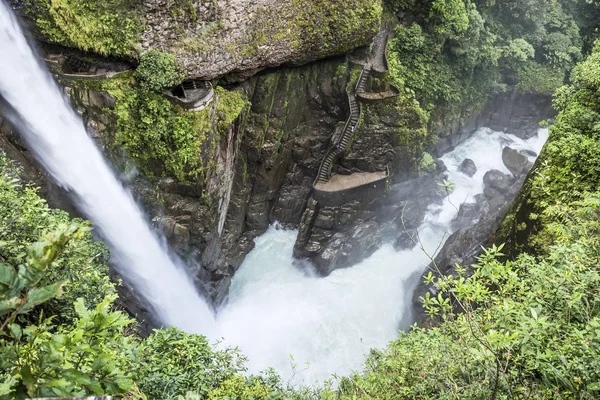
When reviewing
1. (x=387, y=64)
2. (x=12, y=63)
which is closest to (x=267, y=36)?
(x=387, y=64)

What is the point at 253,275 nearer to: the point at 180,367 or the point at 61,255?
the point at 180,367

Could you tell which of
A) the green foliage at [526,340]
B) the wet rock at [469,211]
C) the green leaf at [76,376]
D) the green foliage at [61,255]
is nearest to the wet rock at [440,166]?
the wet rock at [469,211]

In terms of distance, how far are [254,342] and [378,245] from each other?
7.05 meters

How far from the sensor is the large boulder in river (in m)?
18.3

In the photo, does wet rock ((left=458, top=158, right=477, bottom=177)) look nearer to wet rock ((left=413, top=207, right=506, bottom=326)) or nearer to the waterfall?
wet rock ((left=413, top=207, right=506, bottom=326))

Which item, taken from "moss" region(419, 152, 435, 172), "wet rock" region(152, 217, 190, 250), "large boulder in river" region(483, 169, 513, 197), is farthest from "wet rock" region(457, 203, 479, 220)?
"wet rock" region(152, 217, 190, 250)

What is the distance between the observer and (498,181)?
18547 millimetres

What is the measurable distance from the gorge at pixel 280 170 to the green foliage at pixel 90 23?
4cm

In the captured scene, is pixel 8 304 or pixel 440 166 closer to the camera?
pixel 8 304

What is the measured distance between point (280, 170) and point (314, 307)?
5.81m

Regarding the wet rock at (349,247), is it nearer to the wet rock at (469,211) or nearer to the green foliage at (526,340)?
the wet rock at (469,211)

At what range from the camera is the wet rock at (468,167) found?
782 inches

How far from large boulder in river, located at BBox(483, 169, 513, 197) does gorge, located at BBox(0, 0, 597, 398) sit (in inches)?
2.9

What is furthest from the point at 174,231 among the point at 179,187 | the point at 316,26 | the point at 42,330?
the point at 42,330
